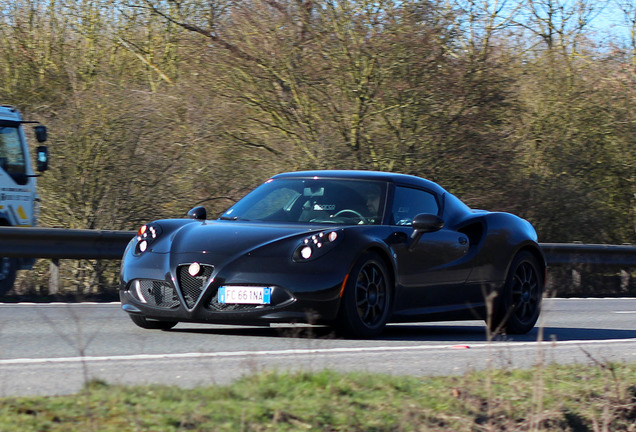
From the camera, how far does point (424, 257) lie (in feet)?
27.4

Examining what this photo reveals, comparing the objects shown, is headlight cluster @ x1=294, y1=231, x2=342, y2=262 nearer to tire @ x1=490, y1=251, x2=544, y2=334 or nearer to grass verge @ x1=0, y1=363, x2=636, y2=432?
grass verge @ x1=0, y1=363, x2=636, y2=432

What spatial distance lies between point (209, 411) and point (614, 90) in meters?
21.4

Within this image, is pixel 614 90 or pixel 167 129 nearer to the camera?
pixel 167 129

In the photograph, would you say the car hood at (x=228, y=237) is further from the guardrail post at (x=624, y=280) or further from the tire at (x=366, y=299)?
the guardrail post at (x=624, y=280)

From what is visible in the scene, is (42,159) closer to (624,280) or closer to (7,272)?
(7,272)

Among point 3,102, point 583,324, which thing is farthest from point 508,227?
point 3,102

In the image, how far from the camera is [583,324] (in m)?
11.0

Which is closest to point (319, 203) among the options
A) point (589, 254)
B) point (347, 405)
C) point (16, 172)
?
point (347, 405)

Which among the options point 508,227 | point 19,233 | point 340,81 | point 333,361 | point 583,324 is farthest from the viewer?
point 340,81

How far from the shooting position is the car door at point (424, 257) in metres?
8.12

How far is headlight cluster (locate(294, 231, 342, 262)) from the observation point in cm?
736

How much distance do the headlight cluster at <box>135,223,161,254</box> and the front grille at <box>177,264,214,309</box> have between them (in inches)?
19.6

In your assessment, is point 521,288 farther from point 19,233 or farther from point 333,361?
point 19,233

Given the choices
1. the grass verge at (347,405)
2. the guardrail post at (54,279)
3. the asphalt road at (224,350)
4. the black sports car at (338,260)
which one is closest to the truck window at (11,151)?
the guardrail post at (54,279)
